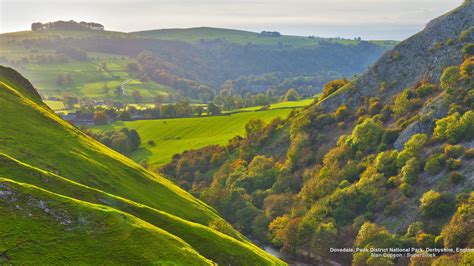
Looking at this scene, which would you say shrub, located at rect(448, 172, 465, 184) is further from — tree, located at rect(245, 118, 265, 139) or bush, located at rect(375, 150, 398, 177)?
tree, located at rect(245, 118, 265, 139)

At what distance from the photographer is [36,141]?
7275 cm

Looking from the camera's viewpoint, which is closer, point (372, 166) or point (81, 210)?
point (81, 210)

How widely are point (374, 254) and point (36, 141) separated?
60185 millimetres

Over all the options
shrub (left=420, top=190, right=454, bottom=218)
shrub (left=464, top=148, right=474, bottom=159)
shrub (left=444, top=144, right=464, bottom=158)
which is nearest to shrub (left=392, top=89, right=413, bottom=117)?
shrub (left=444, top=144, right=464, bottom=158)

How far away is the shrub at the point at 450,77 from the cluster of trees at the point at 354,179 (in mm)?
281

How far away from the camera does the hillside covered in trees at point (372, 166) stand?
87125 mm

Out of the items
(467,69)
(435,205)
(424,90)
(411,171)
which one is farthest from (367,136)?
(435,205)

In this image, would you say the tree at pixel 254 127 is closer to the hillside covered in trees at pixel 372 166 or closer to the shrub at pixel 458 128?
→ the hillside covered in trees at pixel 372 166

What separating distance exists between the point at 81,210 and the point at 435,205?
2685 inches

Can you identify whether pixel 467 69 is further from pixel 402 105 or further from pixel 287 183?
pixel 287 183

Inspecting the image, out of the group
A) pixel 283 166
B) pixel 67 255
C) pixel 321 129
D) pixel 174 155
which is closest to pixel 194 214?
pixel 67 255

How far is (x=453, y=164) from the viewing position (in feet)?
310

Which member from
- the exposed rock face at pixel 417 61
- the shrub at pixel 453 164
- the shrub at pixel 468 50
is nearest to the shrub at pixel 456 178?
the shrub at pixel 453 164

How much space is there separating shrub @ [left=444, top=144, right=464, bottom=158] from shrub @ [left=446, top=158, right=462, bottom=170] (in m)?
2.76
